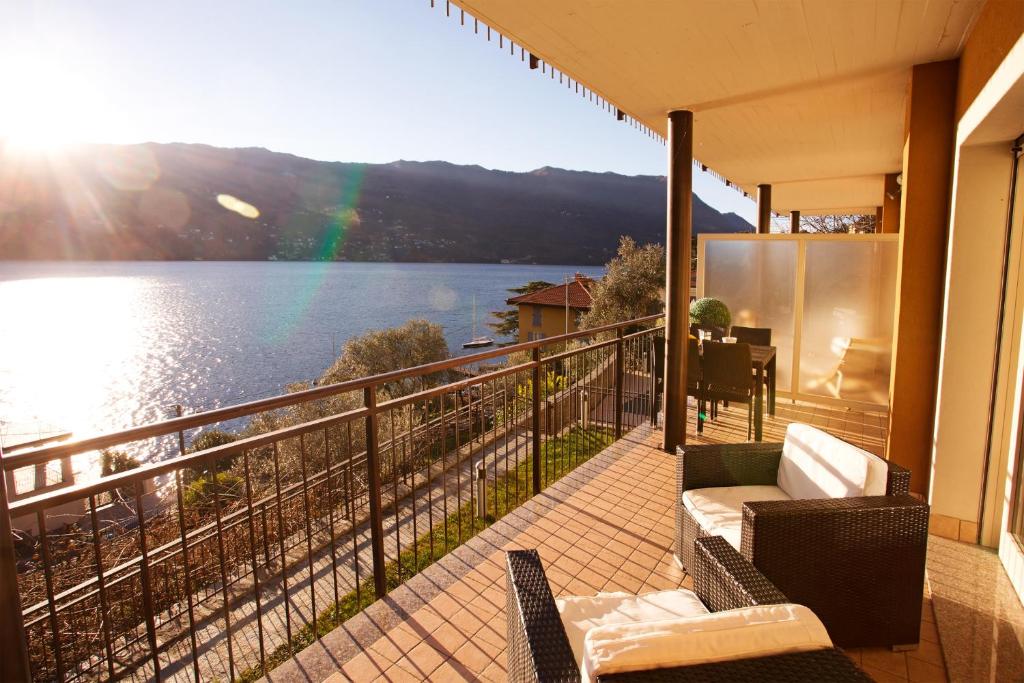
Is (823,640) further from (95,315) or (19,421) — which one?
(95,315)

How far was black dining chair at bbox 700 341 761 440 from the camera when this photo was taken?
4.42 metres

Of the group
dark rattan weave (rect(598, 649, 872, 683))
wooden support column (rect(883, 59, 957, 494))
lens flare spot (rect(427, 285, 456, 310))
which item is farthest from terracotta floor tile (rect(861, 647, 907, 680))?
lens flare spot (rect(427, 285, 456, 310))

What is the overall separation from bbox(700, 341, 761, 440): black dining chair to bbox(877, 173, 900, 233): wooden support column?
4.53 metres

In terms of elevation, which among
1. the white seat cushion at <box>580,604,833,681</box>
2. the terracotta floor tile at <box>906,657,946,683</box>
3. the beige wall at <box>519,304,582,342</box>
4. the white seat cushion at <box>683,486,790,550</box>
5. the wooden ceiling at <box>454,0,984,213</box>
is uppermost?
the wooden ceiling at <box>454,0,984,213</box>

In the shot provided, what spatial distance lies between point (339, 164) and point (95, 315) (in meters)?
35.9

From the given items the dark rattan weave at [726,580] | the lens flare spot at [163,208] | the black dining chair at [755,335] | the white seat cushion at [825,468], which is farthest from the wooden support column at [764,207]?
the lens flare spot at [163,208]

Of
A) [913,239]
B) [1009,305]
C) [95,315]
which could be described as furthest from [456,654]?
[95,315]

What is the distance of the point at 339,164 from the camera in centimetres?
7675

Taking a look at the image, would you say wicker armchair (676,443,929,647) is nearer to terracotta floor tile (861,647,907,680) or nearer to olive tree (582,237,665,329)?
terracotta floor tile (861,647,907,680)

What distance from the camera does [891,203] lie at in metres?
7.44

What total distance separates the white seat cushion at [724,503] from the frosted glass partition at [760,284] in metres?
3.76

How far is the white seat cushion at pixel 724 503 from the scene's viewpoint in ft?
7.41

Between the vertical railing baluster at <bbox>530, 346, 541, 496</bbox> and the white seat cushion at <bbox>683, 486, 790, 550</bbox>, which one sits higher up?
the vertical railing baluster at <bbox>530, 346, 541, 496</bbox>

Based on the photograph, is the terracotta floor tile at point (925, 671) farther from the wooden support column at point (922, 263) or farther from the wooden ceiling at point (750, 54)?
the wooden ceiling at point (750, 54)
